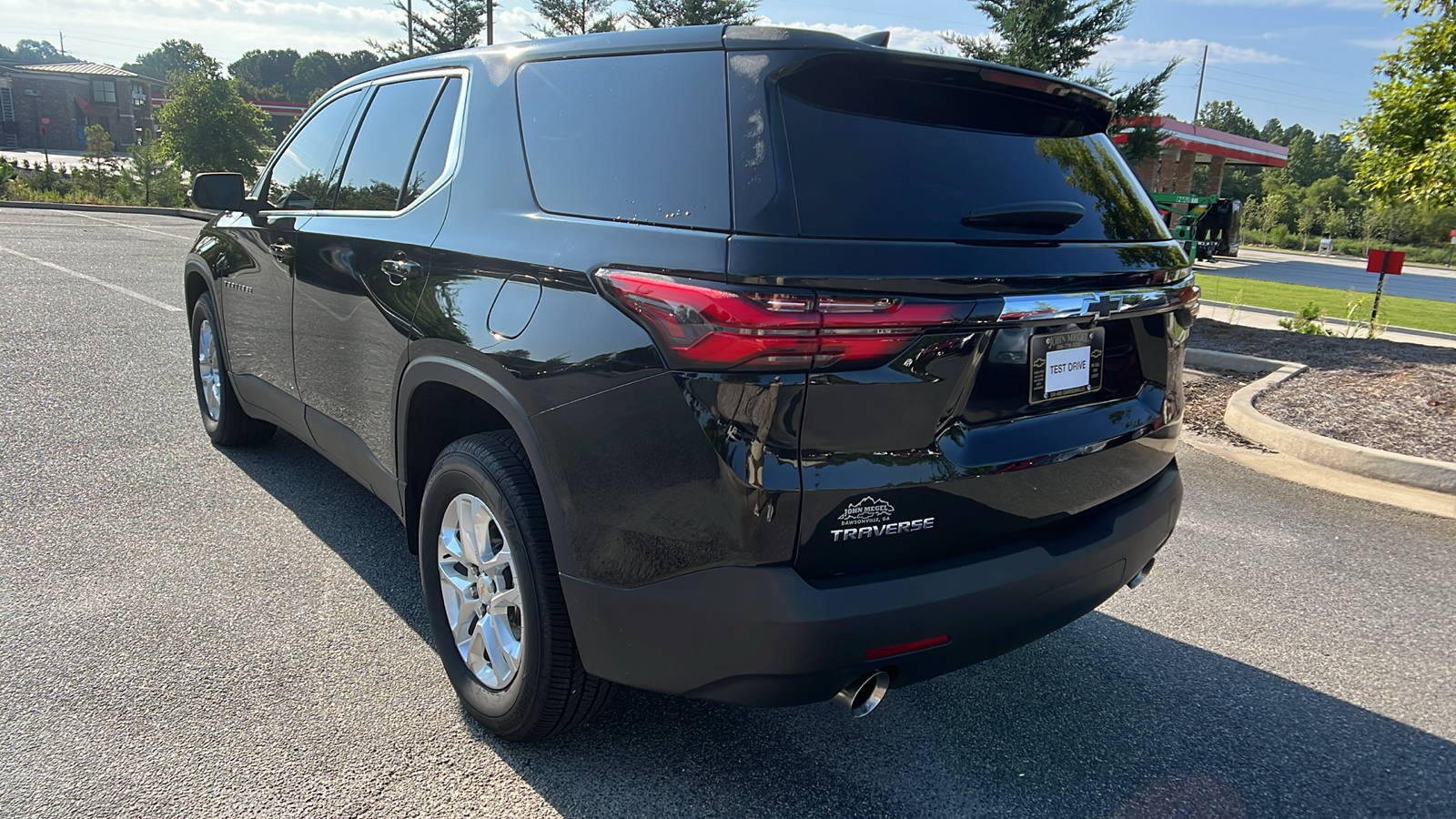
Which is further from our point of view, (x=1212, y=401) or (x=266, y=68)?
(x=266, y=68)

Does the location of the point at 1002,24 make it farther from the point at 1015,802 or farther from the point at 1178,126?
the point at 1015,802

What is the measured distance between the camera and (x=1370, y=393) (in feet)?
22.5

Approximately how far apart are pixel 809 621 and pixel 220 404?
4.21 metres

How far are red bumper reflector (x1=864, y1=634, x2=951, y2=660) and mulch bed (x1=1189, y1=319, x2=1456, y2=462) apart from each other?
5118 millimetres

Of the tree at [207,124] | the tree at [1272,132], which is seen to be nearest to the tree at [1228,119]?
the tree at [1272,132]

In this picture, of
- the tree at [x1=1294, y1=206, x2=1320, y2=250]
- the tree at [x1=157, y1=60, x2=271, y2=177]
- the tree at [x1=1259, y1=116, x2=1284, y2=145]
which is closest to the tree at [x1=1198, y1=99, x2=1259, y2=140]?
the tree at [x1=1259, y1=116, x2=1284, y2=145]

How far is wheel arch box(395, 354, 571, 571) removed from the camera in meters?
2.27

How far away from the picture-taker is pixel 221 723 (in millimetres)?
2645

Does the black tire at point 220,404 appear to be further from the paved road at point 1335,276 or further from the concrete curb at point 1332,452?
the paved road at point 1335,276

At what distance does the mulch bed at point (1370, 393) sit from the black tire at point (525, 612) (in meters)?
5.60

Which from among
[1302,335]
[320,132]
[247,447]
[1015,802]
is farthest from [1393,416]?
[247,447]

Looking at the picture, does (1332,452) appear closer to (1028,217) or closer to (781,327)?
(1028,217)

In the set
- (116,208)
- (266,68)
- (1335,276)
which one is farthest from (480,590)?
(266,68)

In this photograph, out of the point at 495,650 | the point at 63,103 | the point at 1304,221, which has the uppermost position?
the point at 63,103
